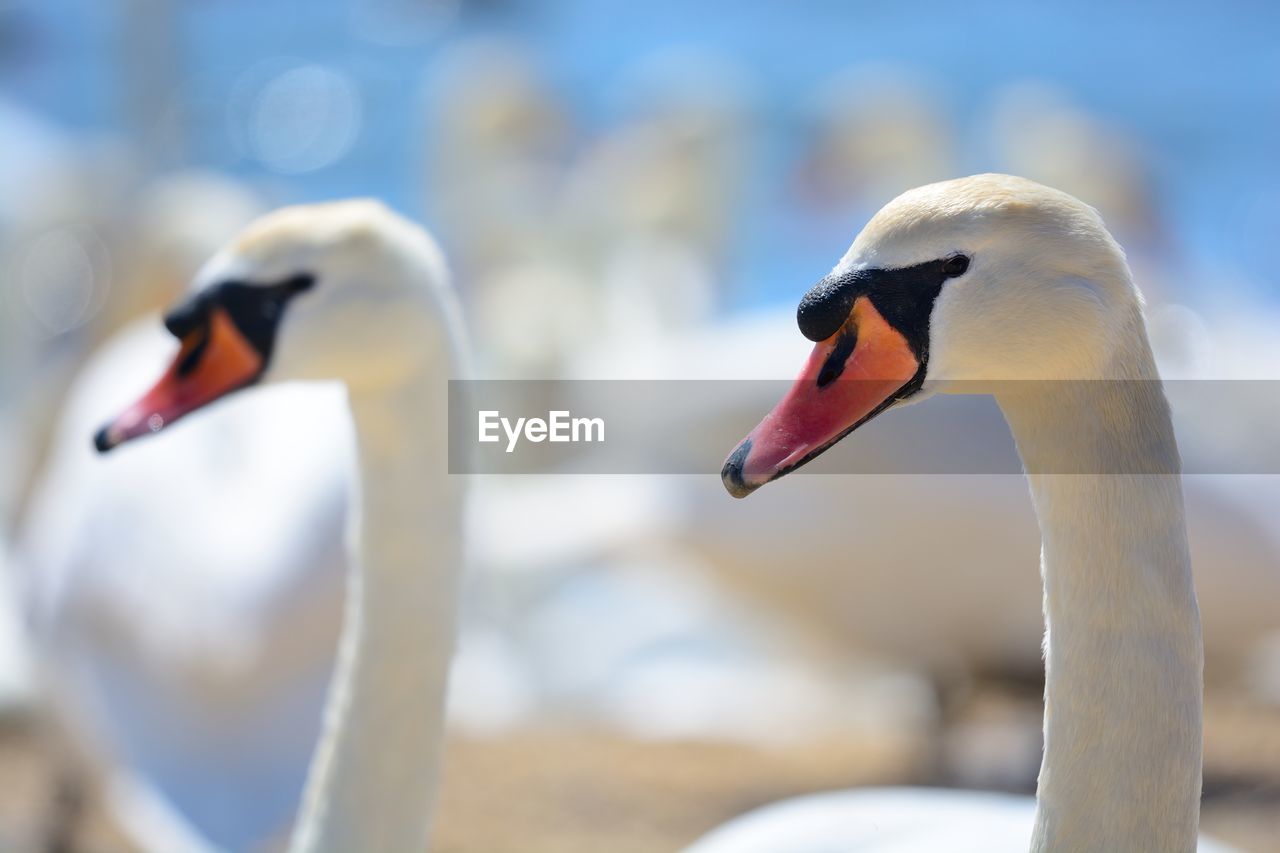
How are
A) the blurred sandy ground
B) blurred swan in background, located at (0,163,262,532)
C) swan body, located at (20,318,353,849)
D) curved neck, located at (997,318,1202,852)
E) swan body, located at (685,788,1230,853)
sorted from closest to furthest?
curved neck, located at (997,318,1202,852) < swan body, located at (685,788,1230,853) < swan body, located at (20,318,353,849) < the blurred sandy ground < blurred swan in background, located at (0,163,262,532)

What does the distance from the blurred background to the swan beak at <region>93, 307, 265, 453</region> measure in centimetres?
36

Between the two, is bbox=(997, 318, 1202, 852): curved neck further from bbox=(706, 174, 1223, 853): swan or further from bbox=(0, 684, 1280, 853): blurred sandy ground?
bbox=(0, 684, 1280, 853): blurred sandy ground

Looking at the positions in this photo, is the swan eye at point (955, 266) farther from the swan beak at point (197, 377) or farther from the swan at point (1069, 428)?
the swan beak at point (197, 377)

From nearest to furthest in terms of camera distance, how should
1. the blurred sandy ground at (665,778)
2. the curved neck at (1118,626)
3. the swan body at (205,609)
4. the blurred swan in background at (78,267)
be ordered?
1. the curved neck at (1118,626)
2. the swan body at (205,609)
3. the blurred sandy ground at (665,778)
4. the blurred swan in background at (78,267)

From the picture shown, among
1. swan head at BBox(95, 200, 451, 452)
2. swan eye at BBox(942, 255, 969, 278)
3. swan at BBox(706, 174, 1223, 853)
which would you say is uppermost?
swan head at BBox(95, 200, 451, 452)

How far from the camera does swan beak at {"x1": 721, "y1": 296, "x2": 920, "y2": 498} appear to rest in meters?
1.35

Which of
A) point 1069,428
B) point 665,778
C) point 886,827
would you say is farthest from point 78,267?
point 1069,428

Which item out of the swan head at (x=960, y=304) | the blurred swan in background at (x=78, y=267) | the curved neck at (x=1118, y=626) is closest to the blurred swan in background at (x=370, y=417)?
the swan head at (x=960, y=304)

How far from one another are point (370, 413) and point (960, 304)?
2.55 feet

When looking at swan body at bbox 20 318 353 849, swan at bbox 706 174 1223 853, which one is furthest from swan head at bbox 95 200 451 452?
swan body at bbox 20 318 353 849

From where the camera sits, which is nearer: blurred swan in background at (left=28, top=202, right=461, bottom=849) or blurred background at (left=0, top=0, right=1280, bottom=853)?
blurred swan in background at (left=28, top=202, right=461, bottom=849)

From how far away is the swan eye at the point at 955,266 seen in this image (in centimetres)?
133

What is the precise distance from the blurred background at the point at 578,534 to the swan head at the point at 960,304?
706 millimetres

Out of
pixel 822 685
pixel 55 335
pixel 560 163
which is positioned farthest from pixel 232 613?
pixel 560 163
